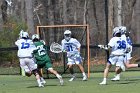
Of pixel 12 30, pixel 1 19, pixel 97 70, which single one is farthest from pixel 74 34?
pixel 1 19

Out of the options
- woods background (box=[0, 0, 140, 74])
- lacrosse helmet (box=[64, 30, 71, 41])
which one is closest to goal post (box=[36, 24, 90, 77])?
lacrosse helmet (box=[64, 30, 71, 41])

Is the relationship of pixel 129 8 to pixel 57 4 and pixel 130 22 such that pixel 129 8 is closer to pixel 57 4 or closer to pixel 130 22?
pixel 130 22

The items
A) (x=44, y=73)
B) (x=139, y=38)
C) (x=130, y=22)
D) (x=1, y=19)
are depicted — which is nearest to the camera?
(x=44, y=73)

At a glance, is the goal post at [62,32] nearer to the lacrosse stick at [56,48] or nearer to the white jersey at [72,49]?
the lacrosse stick at [56,48]

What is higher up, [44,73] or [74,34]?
[74,34]

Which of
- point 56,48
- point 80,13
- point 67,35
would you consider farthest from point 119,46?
point 80,13

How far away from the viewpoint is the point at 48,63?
18359 mm

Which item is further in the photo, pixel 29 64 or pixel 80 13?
pixel 80 13

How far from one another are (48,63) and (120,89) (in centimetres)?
321

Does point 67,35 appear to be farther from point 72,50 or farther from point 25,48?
point 25,48

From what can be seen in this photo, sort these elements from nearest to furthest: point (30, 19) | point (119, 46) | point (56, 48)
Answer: point (119, 46) < point (56, 48) < point (30, 19)

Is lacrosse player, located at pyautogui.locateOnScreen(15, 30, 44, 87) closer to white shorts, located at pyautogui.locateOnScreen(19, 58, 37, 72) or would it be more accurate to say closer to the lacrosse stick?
white shorts, located at pyautogui.locateOnScreen(19, 58, 37, 72)

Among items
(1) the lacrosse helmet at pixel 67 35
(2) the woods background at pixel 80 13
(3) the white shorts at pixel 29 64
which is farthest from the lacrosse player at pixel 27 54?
(2) the woods background at pixel 80 13

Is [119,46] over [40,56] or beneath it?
over
